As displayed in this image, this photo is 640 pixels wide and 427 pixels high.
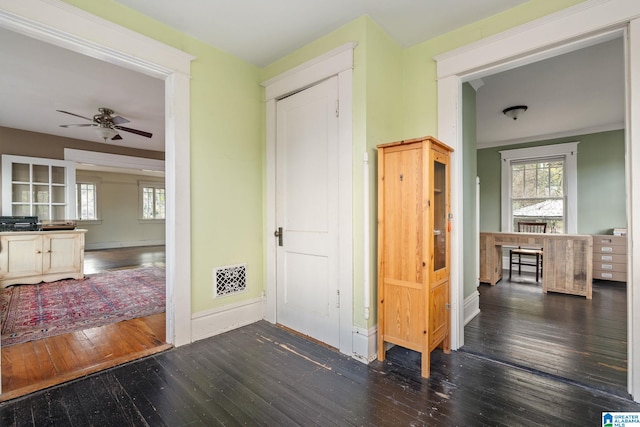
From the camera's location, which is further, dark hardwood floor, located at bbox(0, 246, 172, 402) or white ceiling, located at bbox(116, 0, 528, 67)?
white ceiling, located at bbox(116, 0, 528, 67)

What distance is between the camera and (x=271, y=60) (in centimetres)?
302

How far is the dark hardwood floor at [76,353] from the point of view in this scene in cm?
200

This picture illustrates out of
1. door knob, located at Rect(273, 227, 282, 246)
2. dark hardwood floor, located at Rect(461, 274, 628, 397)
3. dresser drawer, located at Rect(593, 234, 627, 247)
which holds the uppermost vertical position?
door knob, located at Rect(273, 227, 282, 246)

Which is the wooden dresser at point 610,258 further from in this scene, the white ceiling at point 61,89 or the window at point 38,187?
the window at point 38,187

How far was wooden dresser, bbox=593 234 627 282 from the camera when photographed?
→ 191 inches

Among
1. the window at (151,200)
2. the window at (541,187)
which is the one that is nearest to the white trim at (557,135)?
the window at (541,187)

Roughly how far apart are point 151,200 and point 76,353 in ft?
28.7

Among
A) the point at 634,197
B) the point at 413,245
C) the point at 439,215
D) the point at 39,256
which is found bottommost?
the point at 39,256

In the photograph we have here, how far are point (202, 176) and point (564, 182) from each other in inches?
258

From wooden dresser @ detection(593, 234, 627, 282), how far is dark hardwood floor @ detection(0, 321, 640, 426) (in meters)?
4.35

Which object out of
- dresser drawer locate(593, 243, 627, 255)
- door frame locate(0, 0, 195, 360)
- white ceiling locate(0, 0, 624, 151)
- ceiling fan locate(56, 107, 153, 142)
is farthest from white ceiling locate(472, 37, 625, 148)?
ceiling fan locate(56, 107, 153, 142)

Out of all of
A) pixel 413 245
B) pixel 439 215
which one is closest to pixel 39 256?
pixel 413 245

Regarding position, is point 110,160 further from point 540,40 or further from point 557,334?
point 557,334

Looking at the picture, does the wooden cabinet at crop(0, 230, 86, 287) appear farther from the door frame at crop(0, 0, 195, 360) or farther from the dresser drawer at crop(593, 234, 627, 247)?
the dresser drawer at crop(593, 234, 627, 247)
